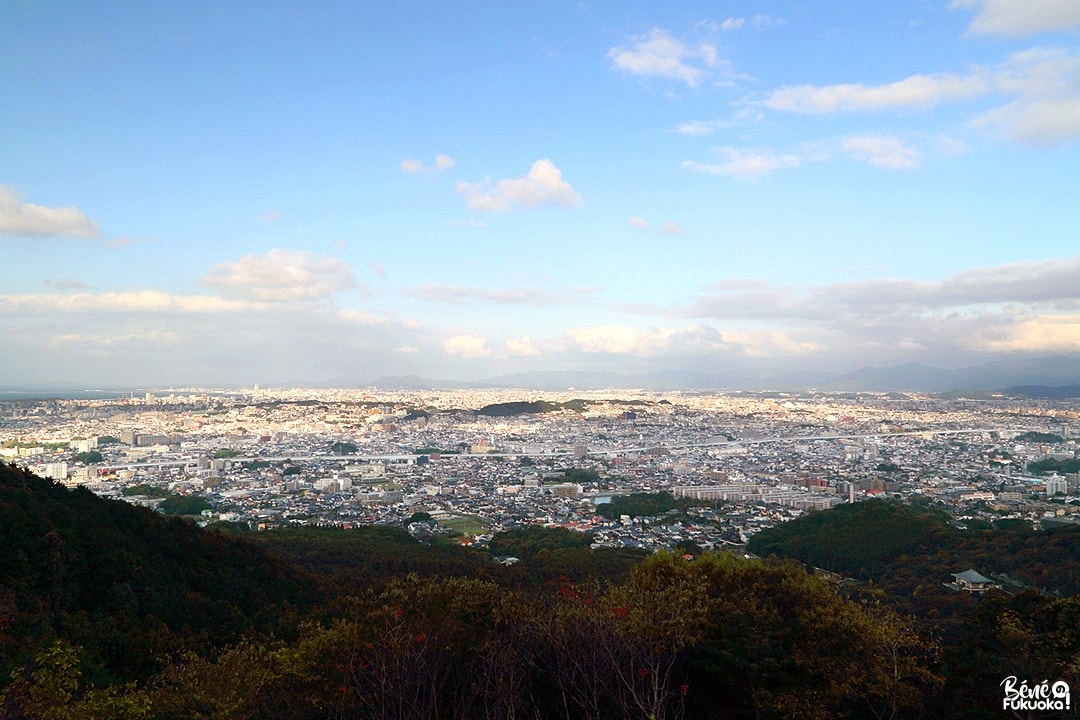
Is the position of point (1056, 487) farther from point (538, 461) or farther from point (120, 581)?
point (120, 581)

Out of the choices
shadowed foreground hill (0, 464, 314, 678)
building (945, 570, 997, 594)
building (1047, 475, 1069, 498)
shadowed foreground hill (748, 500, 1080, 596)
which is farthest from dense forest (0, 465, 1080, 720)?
building (1047, 475, 1069, 498)

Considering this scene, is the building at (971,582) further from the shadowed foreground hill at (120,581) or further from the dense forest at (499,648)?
the shadowed foreground hill at (120,581)

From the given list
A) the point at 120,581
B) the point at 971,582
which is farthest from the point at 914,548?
the point at 120,581

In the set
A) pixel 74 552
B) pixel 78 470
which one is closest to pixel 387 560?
pixel 74 552

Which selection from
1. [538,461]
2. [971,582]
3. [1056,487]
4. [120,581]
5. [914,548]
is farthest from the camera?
[538,461]

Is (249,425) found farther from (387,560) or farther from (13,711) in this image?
(13,711)

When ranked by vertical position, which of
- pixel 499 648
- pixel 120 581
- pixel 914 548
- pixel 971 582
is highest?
pixel 499 648

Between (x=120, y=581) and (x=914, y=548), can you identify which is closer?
(x=120, y=581)
